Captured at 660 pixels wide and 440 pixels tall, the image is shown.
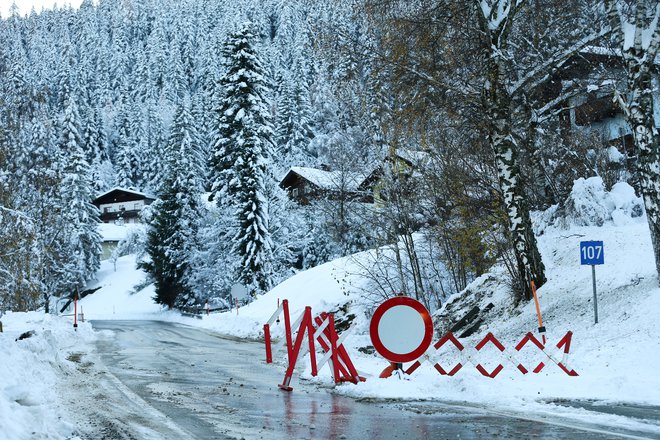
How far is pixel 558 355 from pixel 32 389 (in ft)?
27.4

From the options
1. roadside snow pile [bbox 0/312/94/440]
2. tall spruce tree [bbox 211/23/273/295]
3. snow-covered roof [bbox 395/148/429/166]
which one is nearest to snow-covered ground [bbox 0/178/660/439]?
roadside snow pile [bbox 0/312/94/440]

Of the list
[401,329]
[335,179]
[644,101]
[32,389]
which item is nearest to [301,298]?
[335,179]

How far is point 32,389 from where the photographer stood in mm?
9398

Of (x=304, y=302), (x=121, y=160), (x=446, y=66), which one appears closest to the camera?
(x=446, y=66)

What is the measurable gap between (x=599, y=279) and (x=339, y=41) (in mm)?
8651

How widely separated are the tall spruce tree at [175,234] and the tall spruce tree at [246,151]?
1125cm

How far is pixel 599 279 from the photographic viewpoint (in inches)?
566

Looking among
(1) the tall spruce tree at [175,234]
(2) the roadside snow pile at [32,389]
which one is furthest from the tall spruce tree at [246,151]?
(2) the roadside snow pile at [32,389]

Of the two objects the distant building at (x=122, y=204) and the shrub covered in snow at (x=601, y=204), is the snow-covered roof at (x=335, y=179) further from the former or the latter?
the distant building at (x=122, y=204)

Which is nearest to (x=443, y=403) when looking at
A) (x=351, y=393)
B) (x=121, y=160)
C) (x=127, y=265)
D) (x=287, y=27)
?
(x=351, y=393)

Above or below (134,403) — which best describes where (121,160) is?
above

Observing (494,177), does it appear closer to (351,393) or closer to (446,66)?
(446,66)

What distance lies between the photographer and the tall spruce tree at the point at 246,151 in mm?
41594

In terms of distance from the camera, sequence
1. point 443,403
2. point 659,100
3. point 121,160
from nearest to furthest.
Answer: point 443,403, point 659,100, point 121,160
